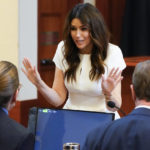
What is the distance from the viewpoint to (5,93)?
6.37ft

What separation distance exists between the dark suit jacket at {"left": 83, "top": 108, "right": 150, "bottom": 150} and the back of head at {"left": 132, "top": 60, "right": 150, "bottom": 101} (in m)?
0.06

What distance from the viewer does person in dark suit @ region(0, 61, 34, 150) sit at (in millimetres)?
1847

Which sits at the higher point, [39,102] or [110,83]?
[110,83]

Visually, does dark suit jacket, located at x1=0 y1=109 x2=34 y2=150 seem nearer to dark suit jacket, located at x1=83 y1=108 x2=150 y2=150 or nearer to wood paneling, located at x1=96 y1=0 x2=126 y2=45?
dark suit jacket, located at x1=83 y1=108 x2=150 y2=150

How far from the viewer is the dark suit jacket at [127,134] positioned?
67.0 inches

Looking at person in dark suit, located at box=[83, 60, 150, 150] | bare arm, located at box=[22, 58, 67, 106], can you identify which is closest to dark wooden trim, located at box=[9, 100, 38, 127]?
bare arm, located at box=[22, 58, 67, 106]

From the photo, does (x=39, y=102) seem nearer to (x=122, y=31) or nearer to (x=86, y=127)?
(x=86, y=127)

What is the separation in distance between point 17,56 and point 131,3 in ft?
6.41

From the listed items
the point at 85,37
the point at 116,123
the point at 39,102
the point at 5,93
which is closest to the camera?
the point at 116,123

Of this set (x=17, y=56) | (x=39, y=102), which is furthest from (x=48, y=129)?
(x=17, y=56)

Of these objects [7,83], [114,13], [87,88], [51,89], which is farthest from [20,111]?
[114,13]

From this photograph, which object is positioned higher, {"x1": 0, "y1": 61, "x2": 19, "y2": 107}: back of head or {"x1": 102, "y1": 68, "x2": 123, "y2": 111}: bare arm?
{"x1": 0, "y1": 61, "x2": 19, "y2": 107}: back of head

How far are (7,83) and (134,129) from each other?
599 mm

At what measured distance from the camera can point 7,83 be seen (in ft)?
6.39
